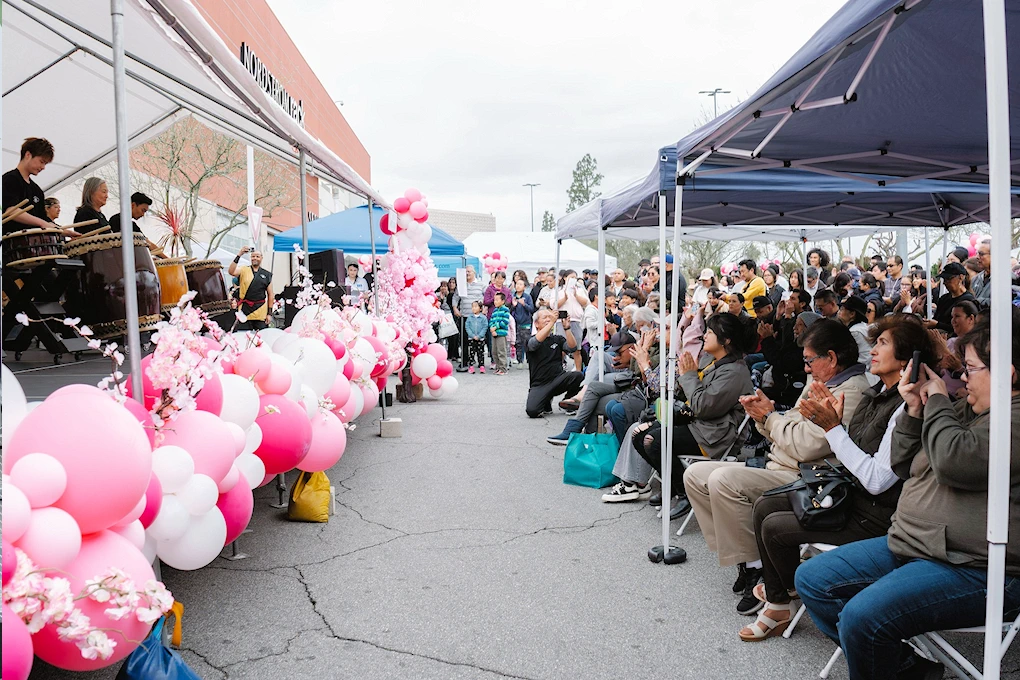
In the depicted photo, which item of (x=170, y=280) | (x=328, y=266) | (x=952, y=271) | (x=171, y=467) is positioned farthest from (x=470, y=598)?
(x=328, y=266)

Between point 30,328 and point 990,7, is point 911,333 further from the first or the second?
point 30,328

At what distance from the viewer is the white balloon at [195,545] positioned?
3.25 meters

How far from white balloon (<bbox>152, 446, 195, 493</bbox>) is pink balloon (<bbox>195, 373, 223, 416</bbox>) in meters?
0.42

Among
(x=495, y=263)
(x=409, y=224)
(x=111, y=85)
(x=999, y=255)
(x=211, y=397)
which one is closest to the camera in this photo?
(x=999, y=255)

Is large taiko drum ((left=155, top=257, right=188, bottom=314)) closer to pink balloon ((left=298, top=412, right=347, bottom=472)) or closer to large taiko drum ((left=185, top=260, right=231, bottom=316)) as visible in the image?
large taiko drum ((left=185, top=260, right=231, bottom=316))

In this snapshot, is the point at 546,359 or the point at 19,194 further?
the point at 546,359

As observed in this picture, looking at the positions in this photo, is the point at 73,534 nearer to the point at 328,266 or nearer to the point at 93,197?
the point at 93,197

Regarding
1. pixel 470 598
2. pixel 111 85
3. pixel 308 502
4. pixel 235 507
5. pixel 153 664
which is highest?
pixel 111 85

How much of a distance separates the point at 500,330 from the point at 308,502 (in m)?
9.54

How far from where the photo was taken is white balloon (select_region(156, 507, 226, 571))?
325 cm

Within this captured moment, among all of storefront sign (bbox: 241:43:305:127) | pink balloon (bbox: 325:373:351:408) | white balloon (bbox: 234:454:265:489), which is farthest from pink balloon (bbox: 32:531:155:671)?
pink balloon (bbox: 325:373:351:408)

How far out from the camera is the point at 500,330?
1493cm

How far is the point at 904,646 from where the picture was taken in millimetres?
2945

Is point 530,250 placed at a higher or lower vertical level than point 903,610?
higher
